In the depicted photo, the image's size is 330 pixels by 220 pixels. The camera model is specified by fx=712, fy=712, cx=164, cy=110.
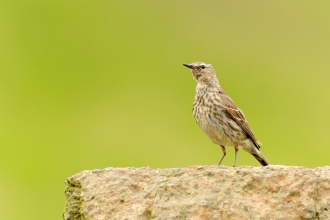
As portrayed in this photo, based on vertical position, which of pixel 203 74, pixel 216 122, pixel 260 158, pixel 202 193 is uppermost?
pixel 203 74

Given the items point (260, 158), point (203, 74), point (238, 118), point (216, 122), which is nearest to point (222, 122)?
point (216, 122)

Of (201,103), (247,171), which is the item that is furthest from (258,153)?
(247,171)

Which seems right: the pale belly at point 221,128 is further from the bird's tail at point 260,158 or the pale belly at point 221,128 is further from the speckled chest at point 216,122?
the bird's tail at point 260,158

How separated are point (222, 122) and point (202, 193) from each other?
13.1ft

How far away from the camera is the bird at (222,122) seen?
10672mm

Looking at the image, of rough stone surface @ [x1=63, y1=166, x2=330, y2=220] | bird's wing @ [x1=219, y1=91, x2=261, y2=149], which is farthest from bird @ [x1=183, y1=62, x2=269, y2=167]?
rough stone surface @ [x1=63, y1=166, x2=330, y2=220]

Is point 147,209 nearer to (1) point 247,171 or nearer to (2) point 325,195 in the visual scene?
(1) point 247,171

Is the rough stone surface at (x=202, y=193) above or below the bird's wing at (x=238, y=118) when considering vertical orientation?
below

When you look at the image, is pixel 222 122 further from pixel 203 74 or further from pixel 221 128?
pixel 203 74

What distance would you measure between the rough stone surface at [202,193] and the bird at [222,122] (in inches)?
137

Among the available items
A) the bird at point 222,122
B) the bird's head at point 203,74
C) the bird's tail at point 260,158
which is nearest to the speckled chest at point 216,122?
the bird at point 222,122

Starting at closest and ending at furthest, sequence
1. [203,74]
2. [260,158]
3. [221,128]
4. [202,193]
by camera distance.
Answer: [202,193] → [221,128] → [260,158] → [203,74]

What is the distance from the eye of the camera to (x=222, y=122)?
10695 millimetres

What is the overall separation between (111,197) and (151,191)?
0.40 m
